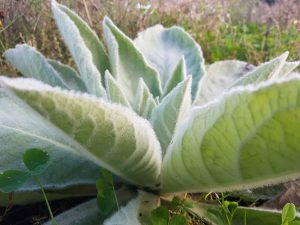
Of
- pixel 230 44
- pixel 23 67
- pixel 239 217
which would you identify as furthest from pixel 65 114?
pixel 230 44

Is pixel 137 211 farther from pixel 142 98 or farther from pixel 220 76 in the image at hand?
pixel 220 76

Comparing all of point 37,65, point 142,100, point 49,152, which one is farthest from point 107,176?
point 37,65

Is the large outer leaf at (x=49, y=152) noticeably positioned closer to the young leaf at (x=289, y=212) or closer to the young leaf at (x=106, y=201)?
the young leaf at (x=106, y=201)

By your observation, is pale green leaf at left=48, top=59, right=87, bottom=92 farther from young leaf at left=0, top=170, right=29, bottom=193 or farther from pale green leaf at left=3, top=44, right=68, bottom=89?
young leaf at left=0, top=170, right=29, bottom=193

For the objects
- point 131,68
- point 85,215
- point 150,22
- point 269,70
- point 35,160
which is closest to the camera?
point 35,160

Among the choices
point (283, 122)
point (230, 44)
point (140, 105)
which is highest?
point (283, 122)

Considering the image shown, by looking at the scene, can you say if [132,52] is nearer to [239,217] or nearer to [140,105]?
[140,105]
